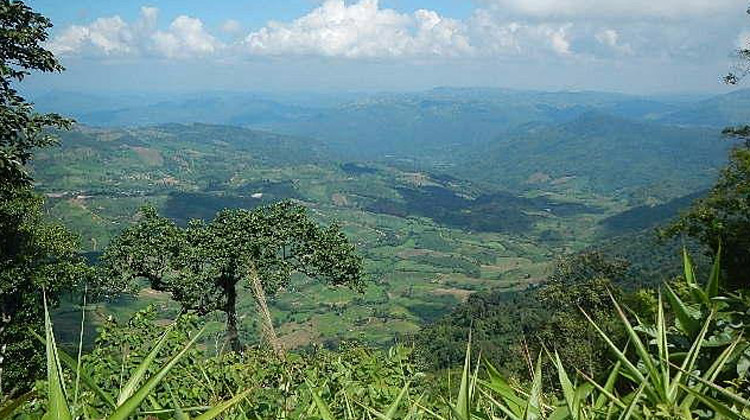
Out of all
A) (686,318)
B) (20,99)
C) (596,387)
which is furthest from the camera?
(20,99)

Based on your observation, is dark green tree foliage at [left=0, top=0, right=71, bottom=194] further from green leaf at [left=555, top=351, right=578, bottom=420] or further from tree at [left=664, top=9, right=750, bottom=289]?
tree at [left=664, top=9, right=750, bottom=289]

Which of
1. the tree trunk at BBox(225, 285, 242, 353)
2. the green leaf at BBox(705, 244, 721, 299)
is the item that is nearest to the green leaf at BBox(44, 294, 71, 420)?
the green leaf at BBox(705, 244, 721, 299)

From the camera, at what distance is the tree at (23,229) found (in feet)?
36.5

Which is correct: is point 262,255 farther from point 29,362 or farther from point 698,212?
point 698,212

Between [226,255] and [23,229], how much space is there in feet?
18.0

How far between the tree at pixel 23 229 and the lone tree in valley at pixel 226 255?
1.67 metres

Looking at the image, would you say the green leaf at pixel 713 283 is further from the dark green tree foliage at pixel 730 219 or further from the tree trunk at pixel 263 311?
the dark green tree foliage at pixel 730 219

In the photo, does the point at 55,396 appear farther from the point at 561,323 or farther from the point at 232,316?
the point at 561,323

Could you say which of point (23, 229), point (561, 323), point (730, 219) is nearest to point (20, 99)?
point (23, 229)

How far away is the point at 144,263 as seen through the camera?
18469mm

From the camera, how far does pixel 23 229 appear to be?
16359 mm

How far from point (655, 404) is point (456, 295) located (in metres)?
132

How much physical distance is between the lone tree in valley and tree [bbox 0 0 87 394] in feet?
5.49

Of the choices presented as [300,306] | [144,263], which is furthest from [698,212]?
[300,306]
